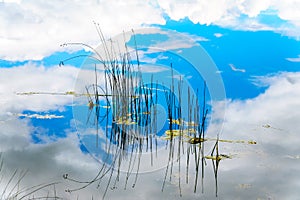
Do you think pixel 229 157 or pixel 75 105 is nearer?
pixel 229 157

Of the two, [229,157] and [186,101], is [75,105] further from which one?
[229,157]

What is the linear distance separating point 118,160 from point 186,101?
138 centimetres

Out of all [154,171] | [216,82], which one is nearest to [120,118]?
[154,171]

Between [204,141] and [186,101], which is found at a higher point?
[186,101]

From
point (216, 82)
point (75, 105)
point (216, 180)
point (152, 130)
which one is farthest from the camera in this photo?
point (75, 105)

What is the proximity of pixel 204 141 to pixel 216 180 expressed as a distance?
0.79 metres

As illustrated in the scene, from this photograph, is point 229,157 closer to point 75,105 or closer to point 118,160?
point 118,160

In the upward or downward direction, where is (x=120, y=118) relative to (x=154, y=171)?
upward

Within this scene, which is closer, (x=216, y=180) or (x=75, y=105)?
(x=216, y=180)

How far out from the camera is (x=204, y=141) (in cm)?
619

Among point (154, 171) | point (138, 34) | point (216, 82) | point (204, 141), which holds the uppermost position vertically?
point (138, 34)

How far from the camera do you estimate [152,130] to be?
639 cm

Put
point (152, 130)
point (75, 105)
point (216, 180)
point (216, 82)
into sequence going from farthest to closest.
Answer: point (75, 105) < point (152, 130) < point (216, 82) < point (216, 180)

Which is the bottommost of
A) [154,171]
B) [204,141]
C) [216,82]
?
[154,171]
